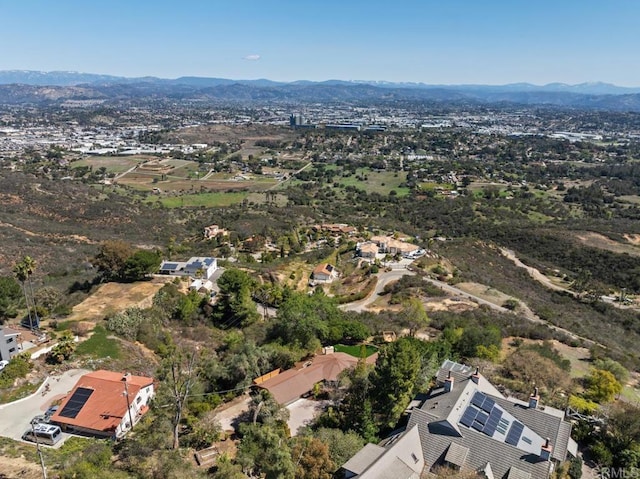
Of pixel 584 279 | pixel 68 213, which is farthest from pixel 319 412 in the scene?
pixel 68 213

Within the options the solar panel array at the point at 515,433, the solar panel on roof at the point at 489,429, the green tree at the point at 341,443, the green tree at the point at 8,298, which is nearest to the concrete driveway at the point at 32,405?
the green tree at the point at 8,298

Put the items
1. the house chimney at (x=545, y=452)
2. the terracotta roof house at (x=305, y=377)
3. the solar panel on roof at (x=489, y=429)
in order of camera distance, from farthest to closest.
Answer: the terracotta roof house at (x=305, y=377) < the solar panel on roof at (x=489, y=429) < the house chimney at (x=545, y=452)

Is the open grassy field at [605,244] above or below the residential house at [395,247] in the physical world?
below

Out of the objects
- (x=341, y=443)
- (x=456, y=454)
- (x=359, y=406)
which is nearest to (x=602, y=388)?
(x=456, y=454)

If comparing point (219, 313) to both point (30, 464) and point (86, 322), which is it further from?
point (30, 464)

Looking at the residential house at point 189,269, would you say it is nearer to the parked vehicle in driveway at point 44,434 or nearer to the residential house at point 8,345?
the residential house at point 8,345
